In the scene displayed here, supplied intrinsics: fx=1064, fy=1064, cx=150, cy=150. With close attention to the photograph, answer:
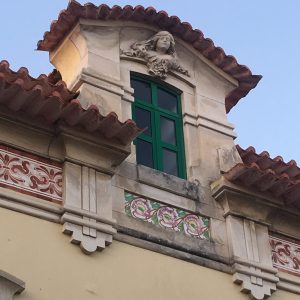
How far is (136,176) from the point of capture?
12586mm

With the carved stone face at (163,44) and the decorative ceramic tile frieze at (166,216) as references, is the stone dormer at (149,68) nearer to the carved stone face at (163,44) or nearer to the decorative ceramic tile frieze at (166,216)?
the carved stone face at (163,44)

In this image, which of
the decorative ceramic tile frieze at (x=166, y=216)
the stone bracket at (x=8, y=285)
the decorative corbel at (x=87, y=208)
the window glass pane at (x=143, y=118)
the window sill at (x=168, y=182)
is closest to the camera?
the stone bracket at (x=8, y=285)

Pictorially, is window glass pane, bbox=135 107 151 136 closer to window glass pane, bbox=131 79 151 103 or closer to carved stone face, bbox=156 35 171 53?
window glass pane, bbox=131 79 151 103

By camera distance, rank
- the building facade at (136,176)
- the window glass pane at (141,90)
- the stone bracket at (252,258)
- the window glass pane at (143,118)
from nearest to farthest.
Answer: the building facade at (136,176) → the stone bracket at (252,258) → the window glass pane at (143,118) → the window glass pane at (141,90)

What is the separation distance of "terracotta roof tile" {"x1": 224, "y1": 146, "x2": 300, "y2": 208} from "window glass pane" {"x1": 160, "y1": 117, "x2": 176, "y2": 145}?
93 centimetres

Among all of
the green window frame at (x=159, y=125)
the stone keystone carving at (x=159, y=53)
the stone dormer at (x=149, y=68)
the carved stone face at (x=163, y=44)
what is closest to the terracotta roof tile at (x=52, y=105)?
the stone dormer at (x=149, y=68)

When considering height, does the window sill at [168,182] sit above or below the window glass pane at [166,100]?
below

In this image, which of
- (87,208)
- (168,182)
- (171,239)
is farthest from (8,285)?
(168,182)

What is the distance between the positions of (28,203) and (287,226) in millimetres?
3704

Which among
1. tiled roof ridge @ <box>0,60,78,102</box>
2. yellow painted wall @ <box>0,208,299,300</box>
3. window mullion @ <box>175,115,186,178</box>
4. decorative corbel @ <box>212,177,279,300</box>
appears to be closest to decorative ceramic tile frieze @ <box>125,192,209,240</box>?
decorative corbel @ <box>212,177,279,300</box>

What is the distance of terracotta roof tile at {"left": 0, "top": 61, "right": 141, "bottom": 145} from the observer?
11.7 metres

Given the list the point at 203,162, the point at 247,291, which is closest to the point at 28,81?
the point at 203,162

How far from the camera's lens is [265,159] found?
1373 cm

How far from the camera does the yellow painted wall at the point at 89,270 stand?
1095 centimetres
